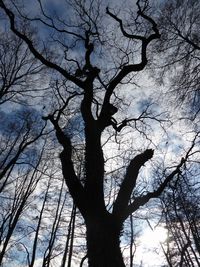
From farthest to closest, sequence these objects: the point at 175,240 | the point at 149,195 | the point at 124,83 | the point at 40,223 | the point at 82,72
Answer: the point at 175,240
the point at 40,223
the point at 124,83
the point at 82,72
the point at 149,195

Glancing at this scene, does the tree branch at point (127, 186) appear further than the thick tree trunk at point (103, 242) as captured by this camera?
Yes

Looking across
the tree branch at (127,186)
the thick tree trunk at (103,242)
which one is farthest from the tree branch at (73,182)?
the tree branch at (127,186)

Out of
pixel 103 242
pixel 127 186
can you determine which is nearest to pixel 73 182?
pixel 127 186

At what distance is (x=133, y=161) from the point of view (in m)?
4.93

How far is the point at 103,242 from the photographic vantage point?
3734 mm

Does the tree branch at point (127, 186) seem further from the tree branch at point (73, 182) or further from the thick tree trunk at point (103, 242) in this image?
the tree branch at point (73, 182)

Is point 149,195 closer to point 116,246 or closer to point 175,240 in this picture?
point 116,246

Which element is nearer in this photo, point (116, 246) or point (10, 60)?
point (116, 246)

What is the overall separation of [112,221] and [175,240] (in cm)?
2145

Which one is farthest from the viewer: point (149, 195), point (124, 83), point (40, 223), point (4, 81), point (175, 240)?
point (175, 240)

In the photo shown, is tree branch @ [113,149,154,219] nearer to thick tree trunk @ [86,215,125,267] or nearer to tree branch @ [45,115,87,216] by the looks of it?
thick tree trunk @ [86,215,125,267]

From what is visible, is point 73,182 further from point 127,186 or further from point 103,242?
point 103,242

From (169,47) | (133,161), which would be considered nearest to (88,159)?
(133,161)

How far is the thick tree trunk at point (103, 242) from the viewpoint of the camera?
3.58 metres
